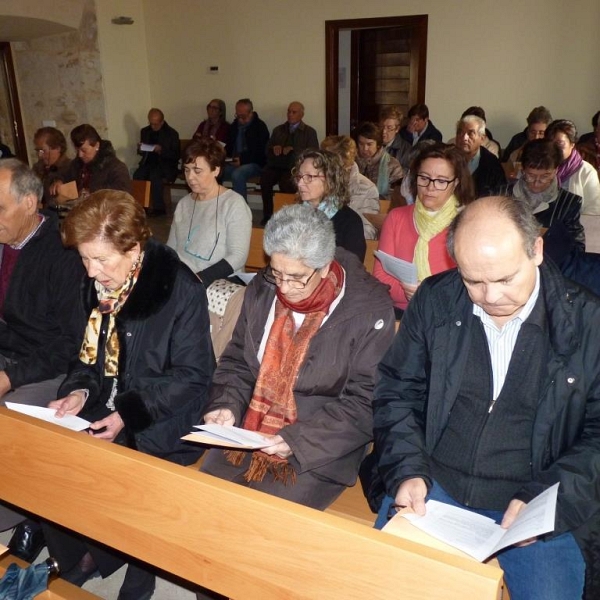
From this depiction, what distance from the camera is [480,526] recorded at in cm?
153

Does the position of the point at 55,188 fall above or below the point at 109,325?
above

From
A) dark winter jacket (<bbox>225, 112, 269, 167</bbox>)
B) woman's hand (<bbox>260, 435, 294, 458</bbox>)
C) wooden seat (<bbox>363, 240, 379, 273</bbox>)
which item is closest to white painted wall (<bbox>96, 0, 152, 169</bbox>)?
dark winter jacket (<bbox>225, 112, 269, 167</bbox>)

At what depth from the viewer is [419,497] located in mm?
1675

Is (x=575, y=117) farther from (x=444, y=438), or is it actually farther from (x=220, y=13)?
(x=444, y=438)

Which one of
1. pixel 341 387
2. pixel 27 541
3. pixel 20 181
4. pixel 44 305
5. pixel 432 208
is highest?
pixel 20 181

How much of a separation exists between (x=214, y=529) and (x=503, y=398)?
91cm

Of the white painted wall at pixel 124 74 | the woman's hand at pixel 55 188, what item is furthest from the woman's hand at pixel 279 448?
the white painted wall at pixel 124 74

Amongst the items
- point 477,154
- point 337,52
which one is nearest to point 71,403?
point 477,154

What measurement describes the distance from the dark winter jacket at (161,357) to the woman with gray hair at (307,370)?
15 centimetres

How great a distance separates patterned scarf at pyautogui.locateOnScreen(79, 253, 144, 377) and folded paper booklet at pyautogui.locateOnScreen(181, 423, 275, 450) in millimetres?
652

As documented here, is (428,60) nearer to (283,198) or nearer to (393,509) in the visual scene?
(283,198)

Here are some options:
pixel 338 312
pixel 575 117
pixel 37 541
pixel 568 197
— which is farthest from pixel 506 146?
pixel 37 541

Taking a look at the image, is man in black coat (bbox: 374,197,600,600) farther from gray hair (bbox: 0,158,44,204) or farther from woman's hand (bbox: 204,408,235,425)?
gray hair (bbox: 0,158,44,204)

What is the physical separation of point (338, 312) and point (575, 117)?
7641mm
